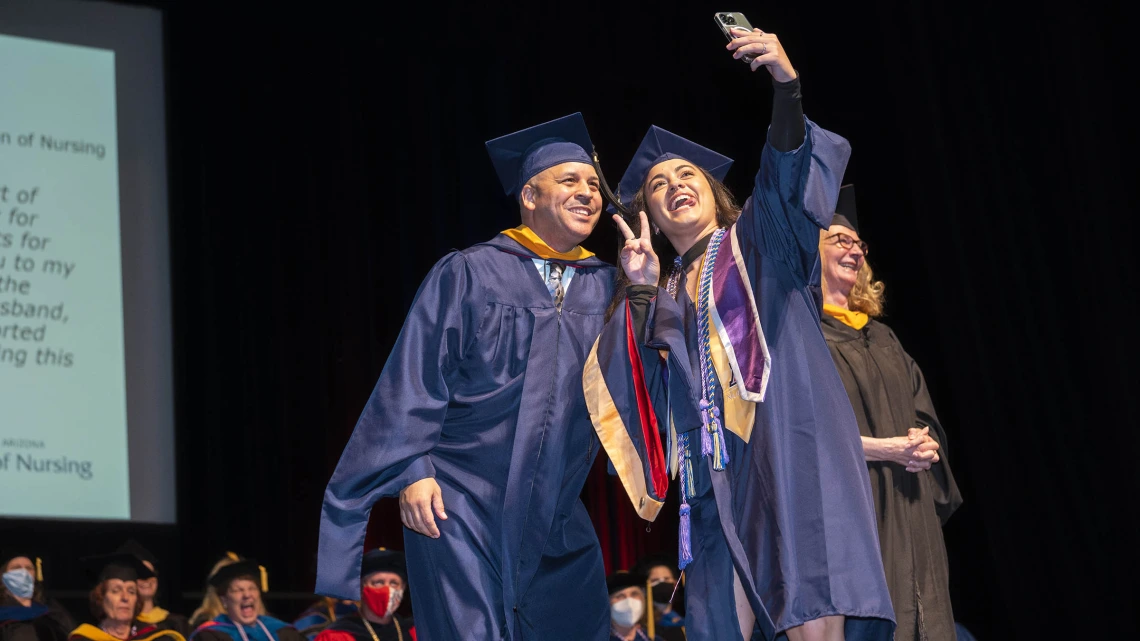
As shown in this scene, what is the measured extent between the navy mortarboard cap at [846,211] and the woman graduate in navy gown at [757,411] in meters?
1.27

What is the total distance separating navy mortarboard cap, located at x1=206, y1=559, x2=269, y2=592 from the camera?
636cm

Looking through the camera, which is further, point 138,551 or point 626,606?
point 626,606

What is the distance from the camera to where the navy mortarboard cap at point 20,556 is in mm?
5985

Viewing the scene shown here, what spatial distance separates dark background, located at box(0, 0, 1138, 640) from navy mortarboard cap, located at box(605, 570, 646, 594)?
3.34 ft

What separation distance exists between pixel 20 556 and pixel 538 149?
143 inches

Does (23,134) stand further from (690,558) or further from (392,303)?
(690,558)

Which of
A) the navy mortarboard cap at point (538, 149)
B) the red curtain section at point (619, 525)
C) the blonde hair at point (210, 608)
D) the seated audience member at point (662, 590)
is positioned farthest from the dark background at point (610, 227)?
the navy mortarboard cap at point (538, 149)

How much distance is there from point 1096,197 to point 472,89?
12.3 feet

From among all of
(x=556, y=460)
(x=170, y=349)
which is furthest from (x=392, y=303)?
(x=556, y=460)

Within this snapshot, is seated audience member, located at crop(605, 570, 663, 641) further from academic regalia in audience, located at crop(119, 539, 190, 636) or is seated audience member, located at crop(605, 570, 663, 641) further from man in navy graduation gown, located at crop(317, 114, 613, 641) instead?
man in navy graduation gown, located at crop(317, 114, 613, 641)

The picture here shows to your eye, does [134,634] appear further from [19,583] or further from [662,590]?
[662,590]

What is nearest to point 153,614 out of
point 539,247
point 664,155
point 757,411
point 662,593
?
point 662,593

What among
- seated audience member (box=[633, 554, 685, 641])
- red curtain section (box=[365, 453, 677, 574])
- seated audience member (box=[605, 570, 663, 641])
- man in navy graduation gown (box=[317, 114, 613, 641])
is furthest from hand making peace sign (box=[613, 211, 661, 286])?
red curtain section (box=[365, 453, 677, 574])

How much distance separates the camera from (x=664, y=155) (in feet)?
12.5
